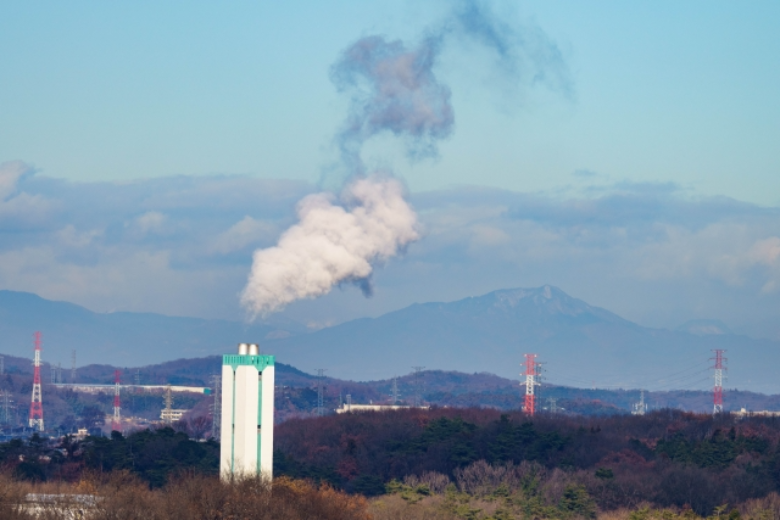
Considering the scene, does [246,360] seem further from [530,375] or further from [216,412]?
[530,375]

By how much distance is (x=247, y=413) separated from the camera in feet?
164

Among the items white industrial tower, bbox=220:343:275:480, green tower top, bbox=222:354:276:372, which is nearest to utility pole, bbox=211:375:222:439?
white industrial tower, bbox=220:343:275:480

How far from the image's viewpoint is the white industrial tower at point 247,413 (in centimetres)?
5016

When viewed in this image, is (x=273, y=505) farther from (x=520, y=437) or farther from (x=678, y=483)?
(x=520, y=437)

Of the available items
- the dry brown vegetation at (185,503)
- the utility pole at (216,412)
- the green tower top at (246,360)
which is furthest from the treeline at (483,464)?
the green tower top at (246,360)

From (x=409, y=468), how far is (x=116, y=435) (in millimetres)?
19909

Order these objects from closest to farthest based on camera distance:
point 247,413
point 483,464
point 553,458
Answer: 1. point 247,413
2. point 483,464
3. point 553,458

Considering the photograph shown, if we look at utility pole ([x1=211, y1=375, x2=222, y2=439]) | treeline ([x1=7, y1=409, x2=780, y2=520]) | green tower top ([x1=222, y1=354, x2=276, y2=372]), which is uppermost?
green tower top ([x1=222, y1=354, x2=276, y2=372])

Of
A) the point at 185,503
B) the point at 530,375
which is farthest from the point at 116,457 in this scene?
the point at 530,375

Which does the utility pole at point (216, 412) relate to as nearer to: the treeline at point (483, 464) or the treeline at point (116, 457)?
the treeline at point (483, 464)

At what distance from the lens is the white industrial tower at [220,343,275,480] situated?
50.2 meters

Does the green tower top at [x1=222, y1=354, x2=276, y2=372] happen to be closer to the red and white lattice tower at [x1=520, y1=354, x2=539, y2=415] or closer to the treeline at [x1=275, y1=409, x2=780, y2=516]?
the treeline at [x1=275, y1=409, x2=780, y2=516]

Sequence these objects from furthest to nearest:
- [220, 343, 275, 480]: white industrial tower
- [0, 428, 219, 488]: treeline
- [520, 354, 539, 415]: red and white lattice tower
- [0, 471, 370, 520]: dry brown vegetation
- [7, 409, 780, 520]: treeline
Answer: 1. [520, 354, 539, 415]: red and white lattice tower
2. [0, 428, 219, 488]: treeline
3. [7, 409, 780, 520]: treeline
4. [220, 343, 275, 480]: white industrial tower
5. [0, 471, 370, 520]: dry brown vegetation

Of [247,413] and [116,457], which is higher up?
[247,413]
